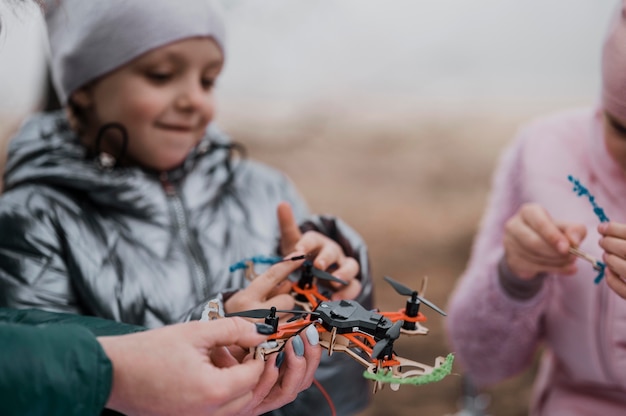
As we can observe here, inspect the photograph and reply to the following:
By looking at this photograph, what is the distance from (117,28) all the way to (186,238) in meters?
0.35

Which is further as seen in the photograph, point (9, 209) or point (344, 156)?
point (344, 156)

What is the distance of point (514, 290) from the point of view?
100cm

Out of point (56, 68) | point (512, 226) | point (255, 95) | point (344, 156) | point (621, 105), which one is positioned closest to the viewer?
point (621, 105)

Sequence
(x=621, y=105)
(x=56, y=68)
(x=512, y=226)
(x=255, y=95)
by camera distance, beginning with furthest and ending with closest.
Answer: (x=255, y=95)
(x=56, y=68)
(x=512, y=226)
(x=621, y=105)

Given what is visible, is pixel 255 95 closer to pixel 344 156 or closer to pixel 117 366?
pixel 344 156

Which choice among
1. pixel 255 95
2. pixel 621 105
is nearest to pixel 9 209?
pixel 621 105

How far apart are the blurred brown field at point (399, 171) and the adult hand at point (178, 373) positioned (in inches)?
81.0

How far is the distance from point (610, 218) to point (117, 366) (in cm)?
75

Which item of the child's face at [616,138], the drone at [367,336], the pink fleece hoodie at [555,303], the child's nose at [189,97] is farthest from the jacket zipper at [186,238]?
the child's face at [616,138]

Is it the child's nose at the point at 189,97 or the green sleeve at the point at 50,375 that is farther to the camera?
the child's nose at the point at 189,97

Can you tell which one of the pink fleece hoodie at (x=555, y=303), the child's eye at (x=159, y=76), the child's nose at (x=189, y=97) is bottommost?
the pink fleece hoodie at (x=555, y=303)

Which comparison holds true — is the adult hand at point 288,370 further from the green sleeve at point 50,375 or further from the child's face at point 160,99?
the child's face at point 160,99

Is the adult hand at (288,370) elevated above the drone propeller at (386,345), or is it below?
below

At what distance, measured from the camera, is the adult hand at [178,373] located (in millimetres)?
543
